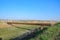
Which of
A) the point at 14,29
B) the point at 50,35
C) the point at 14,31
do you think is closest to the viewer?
the point at 50,35

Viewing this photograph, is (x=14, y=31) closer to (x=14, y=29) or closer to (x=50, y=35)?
(x=14, y=29)

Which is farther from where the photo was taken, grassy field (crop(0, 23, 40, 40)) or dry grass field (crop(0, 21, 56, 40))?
grassy field (crop(0, 23, 40, 40))

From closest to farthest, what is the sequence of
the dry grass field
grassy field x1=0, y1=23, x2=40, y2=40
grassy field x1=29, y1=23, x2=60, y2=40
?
grassy field x1=29, y1=23, x2=60, y2=40 < the dry grass field < grassy field x1=0, y1=23, x2=40, y2=40

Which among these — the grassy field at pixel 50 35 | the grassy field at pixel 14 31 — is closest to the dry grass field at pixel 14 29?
the grassy field at pixel 14 31

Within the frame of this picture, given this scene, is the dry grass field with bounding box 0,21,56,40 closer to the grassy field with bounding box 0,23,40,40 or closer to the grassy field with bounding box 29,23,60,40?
the grassy field with bounding box 0,23,40,40

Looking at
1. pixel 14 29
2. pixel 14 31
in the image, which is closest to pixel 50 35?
pixel 14 31

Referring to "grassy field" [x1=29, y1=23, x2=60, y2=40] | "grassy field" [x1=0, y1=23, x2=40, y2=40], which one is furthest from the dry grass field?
"grassy field" [x1=29, y1=23, x2=60, y2=40]

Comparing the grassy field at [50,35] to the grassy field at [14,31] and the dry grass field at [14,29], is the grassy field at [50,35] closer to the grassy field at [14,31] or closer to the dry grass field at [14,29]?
the dry grass field at [14,29]

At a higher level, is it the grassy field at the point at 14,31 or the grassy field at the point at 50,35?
the grassy field at the point at 50,35

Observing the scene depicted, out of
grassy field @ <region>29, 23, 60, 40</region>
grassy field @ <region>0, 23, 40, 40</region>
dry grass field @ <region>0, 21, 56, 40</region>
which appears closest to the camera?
grassy field @ <region>29, 23, 60, 40</region>

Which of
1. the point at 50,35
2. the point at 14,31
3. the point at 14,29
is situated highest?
the point at 50,35

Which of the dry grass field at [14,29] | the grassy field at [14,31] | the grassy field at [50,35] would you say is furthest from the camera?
the grassy field at [14,31]

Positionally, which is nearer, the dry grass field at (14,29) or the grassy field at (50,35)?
the grassy field at (50,35)

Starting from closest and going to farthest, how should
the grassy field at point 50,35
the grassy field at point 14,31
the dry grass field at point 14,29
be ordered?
the grassy field at point 50,35 → the dry grass field at point 14,29 → the grassy field at point 14,31
